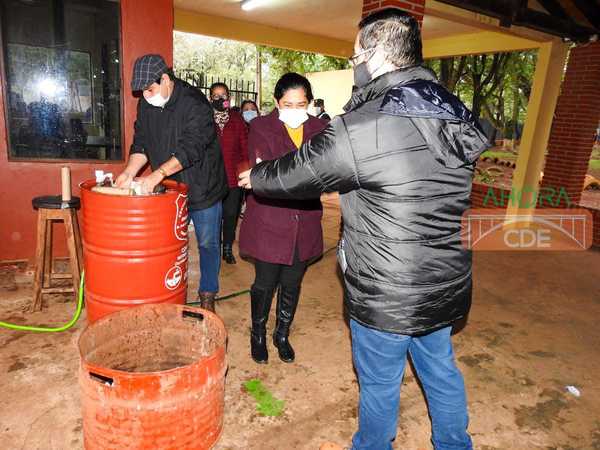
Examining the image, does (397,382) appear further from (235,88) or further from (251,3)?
(235,88)

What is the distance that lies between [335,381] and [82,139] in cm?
297

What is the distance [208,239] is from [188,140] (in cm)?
73

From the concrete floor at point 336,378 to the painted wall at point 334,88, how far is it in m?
7.62

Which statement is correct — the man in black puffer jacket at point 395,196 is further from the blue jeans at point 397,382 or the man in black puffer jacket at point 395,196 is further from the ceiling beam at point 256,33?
the ceiling beam at point 256,33

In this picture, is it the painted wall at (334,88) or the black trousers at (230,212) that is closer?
the black trousers at (230,212)

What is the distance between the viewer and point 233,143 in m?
4.43

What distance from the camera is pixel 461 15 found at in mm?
5727

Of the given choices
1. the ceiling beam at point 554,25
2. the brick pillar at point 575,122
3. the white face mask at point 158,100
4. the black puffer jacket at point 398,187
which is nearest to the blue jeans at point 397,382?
the black puffer jacket at point 398,187

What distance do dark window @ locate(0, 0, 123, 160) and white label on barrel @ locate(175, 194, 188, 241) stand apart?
183 centimetres

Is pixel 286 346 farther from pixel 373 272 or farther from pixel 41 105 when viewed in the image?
pixel 41 105

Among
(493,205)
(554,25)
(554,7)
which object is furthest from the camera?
Answer: (493,205)

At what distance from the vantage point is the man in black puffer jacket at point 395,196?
1.34 m

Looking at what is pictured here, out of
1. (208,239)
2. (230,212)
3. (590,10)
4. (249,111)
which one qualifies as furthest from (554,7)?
(208,239)

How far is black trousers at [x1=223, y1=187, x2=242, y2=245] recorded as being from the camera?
4520mm
